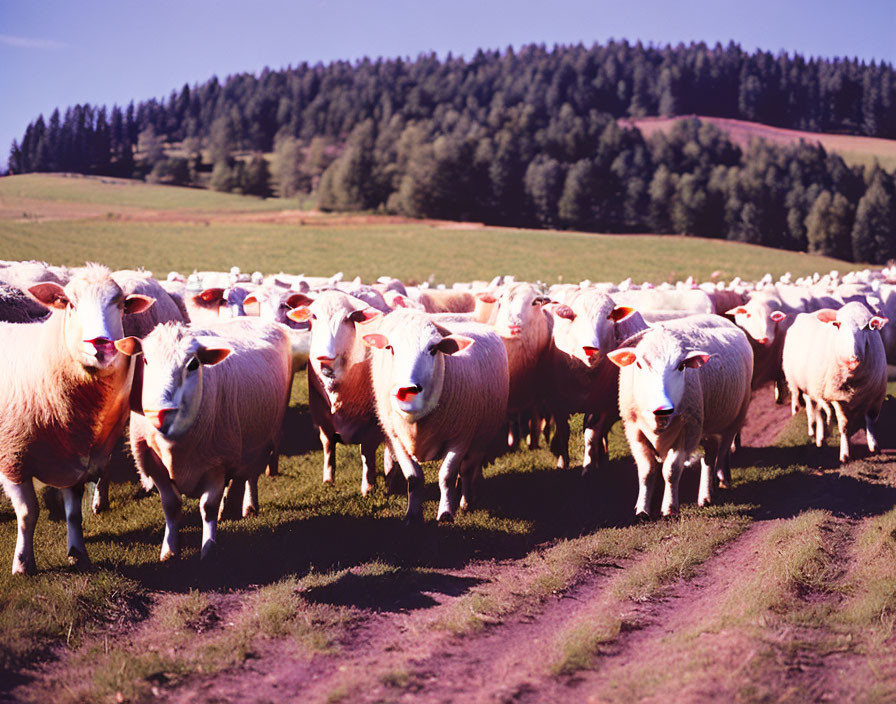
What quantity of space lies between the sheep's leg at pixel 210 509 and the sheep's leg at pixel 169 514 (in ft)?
0.80

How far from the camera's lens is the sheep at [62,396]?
271 inches

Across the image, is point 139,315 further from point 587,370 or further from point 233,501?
point 587,370

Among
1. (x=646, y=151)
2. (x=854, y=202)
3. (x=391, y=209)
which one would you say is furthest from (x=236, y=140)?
(x=854, y=202)

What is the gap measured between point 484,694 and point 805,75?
136 metres

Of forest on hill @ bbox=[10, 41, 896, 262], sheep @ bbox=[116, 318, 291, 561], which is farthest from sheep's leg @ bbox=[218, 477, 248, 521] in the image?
forest on hill @ bbox=[10, 41, 896, 262]

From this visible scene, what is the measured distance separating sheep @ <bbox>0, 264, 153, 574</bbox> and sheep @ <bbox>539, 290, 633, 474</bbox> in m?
5.73

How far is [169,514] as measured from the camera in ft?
24.3

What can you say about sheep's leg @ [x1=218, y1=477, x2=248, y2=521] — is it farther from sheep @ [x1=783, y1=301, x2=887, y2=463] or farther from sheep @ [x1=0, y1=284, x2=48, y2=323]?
sheep @ [x1=783, y1=301, x2=887, y2=463]

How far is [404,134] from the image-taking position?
89438 mm

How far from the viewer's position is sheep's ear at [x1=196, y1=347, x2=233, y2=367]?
7.16 m

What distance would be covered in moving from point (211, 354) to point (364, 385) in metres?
2.78

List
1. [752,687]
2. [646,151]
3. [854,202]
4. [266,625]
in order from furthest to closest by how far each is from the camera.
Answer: [646,151] < [854,202] < [266,625] < [752,687]

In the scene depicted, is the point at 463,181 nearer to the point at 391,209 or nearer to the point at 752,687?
the point at 391,209

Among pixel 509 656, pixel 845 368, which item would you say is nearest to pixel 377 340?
pixel 509 656
